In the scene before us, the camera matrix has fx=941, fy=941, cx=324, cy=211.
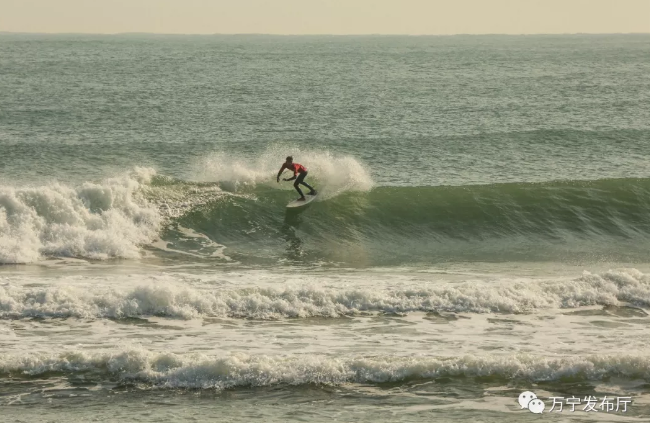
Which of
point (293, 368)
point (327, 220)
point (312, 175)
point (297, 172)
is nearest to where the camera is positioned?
point (293, 368)

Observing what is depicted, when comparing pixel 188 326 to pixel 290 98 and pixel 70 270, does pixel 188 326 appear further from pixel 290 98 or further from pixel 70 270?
pixel 290 98

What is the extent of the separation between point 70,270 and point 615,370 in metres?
11.2

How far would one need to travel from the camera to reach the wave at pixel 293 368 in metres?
13.7

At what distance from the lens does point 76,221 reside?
22.4 metres

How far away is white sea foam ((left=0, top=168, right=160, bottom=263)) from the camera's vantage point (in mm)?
21016


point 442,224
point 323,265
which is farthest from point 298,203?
point 323,265

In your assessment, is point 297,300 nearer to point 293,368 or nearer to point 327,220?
point 293,368

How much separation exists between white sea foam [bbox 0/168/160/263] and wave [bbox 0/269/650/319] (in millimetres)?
3461

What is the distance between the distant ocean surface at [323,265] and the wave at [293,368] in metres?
0.03

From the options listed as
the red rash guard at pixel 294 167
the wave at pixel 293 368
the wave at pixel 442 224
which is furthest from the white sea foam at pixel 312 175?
the wave at pixel 293 368

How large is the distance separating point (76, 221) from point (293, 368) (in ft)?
33.9

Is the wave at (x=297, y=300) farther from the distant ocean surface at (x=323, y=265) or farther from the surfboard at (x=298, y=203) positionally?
the surfboard at (x=298, y=203)

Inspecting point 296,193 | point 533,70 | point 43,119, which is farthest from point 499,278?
point 533,70

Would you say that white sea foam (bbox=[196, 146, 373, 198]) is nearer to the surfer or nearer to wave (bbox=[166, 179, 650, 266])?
wave (bbox=[166, 179, 650, 266])
